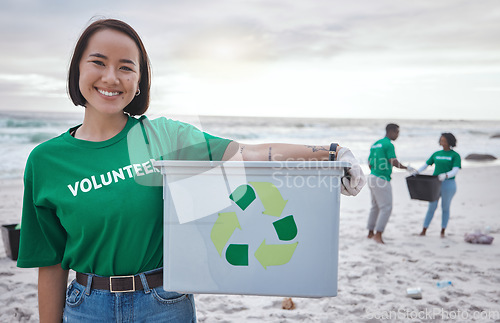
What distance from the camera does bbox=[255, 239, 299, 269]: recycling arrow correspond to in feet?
3.79

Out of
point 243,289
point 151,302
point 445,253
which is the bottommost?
point 445,253

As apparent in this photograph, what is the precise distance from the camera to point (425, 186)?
18.0ft

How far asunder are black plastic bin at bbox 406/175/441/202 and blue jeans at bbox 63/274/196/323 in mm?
4820

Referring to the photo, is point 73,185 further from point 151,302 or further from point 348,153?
point 348,153

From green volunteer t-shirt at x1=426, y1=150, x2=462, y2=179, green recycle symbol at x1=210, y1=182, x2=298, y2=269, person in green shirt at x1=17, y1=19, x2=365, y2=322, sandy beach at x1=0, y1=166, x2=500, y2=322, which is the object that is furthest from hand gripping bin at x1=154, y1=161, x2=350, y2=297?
green volunteer t-shirt at x1=426, y1=150, x2=462, y2=179

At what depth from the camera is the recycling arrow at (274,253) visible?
1.16 m

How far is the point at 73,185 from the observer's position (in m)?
1.26

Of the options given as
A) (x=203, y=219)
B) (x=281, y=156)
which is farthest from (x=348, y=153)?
(x=203, y=219)

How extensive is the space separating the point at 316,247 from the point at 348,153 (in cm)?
29

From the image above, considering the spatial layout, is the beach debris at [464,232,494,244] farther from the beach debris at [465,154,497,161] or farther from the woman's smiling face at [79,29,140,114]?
the beach debris at [465,154,497,161]

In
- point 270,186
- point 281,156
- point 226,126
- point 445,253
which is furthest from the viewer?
point 226,126

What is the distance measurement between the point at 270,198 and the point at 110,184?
1.60 ft

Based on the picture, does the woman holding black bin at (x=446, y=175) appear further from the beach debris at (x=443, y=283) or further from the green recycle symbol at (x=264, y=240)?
the green recycle symbol at (x=264, y=240)

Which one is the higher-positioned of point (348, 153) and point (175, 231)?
point (348, 153)
